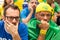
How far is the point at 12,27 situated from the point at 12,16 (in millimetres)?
100

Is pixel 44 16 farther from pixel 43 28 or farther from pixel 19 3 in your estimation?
pixel 19 3

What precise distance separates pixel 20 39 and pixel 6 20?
22 centimetres

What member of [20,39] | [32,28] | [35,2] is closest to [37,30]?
[32,28]

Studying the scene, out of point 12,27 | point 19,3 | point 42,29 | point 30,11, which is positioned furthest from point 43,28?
point 19,3

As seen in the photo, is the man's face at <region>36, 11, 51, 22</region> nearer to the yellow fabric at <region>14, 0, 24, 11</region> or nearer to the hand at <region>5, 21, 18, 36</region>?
the hand at <region>5, 21, 18, 36</region>

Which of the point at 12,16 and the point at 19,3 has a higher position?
the point at 12,16

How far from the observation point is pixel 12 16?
2148 mm

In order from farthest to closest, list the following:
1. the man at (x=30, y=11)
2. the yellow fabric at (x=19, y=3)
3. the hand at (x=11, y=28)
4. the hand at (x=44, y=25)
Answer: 1. the yellow fabric at (x=19, y=3)
2. the man at (x=30, y=11)
3. the hand at (x=44, y=25)
4. the hand at (x=11, y=28)

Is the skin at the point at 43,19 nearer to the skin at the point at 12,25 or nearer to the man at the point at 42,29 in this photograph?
the man at the point at 42,29

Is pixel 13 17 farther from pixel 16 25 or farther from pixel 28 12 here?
pixel 28 12

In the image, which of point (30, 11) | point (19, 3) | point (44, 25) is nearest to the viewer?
point (44, 25)

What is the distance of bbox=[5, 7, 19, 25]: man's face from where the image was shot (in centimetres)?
213

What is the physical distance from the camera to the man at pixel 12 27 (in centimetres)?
213

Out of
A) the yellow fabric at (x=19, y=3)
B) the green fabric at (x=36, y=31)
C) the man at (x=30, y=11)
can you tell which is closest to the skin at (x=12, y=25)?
the green fabric at (x=36, y=31)
